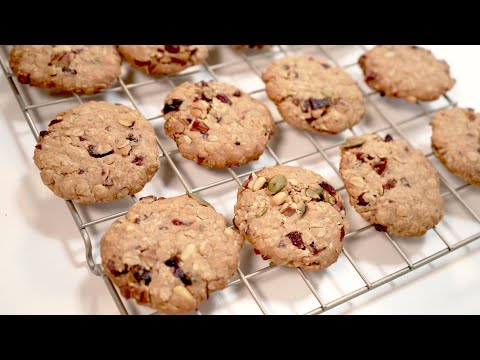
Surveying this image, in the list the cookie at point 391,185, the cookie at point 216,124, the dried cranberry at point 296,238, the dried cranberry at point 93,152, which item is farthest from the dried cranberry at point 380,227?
the dried cranberry at point 93,152

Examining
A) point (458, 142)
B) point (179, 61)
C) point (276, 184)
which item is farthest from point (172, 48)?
point (458, 142)

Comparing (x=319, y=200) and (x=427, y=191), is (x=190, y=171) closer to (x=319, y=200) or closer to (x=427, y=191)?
(x=319, y=200)

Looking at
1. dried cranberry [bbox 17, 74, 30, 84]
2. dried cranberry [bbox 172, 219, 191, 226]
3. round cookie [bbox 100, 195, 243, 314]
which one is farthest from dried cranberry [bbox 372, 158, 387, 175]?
dried cranberry [bbox 17, 74, 30, 84]

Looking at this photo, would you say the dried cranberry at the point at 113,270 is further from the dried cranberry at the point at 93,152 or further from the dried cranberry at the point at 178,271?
the dried cranberry at the point at 93,152

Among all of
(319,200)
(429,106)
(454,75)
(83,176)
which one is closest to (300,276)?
(319,200)

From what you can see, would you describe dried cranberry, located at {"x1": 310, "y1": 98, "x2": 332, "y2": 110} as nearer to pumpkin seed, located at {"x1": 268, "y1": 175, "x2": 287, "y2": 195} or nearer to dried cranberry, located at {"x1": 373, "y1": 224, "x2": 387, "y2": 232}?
pumpkin seed, located at {"x1": 268, "y1": 175, "x2": 287, "y2": 195}
